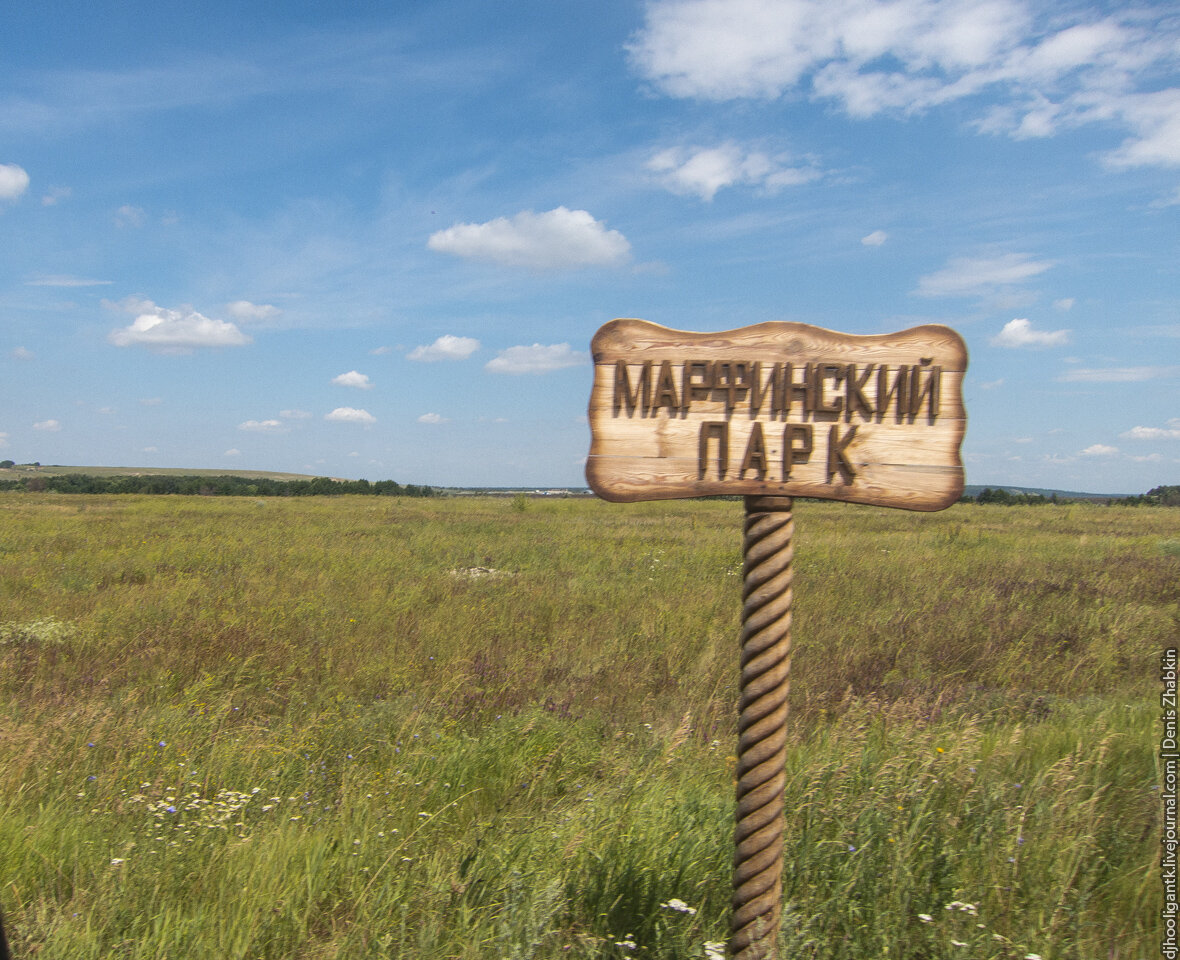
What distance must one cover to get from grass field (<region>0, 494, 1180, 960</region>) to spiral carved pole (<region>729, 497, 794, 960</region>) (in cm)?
18

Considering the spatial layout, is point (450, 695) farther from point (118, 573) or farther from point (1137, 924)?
point (118, 573)

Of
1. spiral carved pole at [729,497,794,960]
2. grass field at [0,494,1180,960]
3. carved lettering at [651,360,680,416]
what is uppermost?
carved lettering at [651,360,680,416]

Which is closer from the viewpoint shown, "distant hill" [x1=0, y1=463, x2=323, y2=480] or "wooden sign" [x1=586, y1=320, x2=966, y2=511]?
"wooden sign" [x1=586, y1=320, x2=966, y2=511]

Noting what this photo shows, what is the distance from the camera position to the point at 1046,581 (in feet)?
35.6

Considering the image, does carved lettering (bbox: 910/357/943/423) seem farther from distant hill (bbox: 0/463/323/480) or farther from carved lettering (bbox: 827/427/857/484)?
distant hill (bbox: 0/463/323/480)

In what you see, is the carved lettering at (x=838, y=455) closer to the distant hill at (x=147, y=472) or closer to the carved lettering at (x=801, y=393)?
the carved lettering at (x=801, y=393)

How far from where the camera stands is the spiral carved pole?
227 cm

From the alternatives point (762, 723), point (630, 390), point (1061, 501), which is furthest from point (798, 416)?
point (1061, 501)

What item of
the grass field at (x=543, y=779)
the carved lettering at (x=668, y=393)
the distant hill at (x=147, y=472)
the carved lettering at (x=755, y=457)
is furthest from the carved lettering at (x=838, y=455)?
the distant hill at (x=147, y=472)

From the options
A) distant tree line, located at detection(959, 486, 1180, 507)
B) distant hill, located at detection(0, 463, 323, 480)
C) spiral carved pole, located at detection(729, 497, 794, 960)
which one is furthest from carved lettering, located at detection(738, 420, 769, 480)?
distant hill, located at detection(0, 463, 323, 480)

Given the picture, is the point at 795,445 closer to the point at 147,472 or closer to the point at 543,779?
the point at 543,779

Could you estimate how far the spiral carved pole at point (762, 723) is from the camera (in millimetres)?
2273

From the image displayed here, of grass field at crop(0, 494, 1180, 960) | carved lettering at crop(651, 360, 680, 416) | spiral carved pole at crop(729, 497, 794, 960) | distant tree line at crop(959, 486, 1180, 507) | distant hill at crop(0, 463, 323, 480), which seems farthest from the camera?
distant hill at crop(0, 463, 323, 480)

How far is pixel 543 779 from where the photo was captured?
3627 mm
